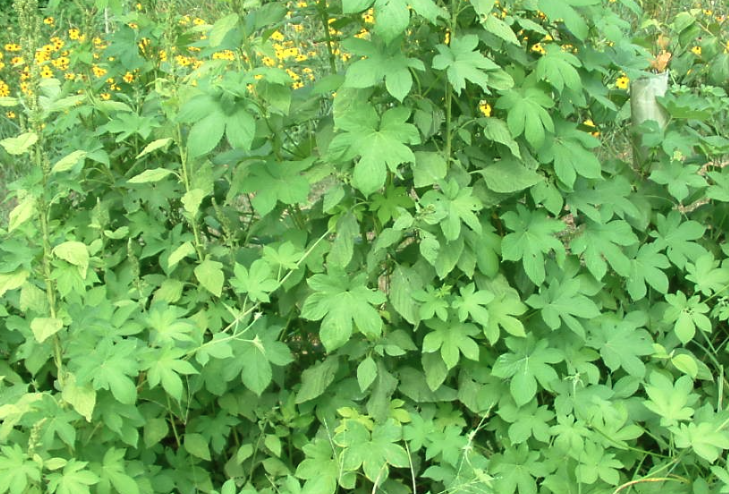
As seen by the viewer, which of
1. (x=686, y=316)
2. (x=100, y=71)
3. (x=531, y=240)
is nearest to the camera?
(x=531, y=240)

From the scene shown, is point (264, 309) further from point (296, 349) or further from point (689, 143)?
point (689, 143)

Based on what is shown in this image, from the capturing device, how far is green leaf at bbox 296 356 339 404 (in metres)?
2.76

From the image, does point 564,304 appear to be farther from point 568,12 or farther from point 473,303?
point 568,12

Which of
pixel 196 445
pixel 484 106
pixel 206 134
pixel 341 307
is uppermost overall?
pixel 206 134

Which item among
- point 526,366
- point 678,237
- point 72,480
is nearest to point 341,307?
point 526,366

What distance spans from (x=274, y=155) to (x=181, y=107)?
0.37 meters

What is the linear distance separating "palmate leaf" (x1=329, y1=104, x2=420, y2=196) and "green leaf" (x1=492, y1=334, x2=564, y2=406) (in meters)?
0.69

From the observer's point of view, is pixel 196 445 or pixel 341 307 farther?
pixel 196 445

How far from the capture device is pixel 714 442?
2.41 m

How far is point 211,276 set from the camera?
272cm

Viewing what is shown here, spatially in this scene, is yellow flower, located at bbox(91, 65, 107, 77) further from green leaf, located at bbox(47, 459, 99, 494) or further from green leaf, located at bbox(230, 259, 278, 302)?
green leaf, located at bbox(47, 459, 99, 494)

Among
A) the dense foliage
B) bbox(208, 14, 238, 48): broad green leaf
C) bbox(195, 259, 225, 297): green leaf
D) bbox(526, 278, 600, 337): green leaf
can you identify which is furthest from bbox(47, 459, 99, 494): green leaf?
bbox(526, 278, 600, 337): green leaf

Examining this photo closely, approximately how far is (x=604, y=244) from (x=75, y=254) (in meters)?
1.63

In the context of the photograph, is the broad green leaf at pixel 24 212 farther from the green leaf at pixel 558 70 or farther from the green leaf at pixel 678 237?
the green leaf at pixel 678 237
